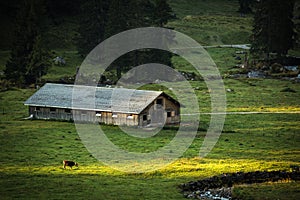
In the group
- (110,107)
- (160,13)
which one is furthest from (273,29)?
(110,107)

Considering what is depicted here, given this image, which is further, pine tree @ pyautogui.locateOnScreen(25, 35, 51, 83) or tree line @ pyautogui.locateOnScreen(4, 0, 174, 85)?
tree line @ pyautogui.locateOnScreen(4, 0, 174, 85)

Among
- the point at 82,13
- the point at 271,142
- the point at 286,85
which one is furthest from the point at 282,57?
the point at 271,142

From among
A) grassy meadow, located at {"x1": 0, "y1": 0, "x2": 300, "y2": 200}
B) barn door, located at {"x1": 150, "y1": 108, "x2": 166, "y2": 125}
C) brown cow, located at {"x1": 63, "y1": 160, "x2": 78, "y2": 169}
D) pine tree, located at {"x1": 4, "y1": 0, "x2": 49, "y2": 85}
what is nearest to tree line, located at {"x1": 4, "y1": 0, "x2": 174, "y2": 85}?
pine tree, located at {"x1": 4, "y1": 0, "x2": 49, "y2": 85}

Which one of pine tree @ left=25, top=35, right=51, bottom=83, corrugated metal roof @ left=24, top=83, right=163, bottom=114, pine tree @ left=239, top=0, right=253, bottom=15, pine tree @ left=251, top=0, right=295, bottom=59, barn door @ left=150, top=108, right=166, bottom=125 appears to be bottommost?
barn door @ left=150, top=108, right=166, bottom=125

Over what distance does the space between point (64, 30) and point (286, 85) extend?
1917 inches

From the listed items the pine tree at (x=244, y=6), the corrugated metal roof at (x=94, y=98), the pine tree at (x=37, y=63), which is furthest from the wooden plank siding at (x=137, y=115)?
the pine tree at (x=244, y=6)

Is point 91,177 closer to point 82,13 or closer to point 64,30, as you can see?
point 82,13

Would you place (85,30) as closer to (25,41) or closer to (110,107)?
(25,41)

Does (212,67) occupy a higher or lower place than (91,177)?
higher

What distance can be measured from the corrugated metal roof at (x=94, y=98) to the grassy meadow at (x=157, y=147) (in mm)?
2305

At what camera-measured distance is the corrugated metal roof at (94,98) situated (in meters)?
64.1

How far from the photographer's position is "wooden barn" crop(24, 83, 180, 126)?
63.7 m

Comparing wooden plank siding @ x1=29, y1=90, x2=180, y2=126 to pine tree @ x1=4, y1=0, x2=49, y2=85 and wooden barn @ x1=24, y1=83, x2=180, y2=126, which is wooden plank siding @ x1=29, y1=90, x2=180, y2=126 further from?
pine tree @ x1=4, y1=0, x2=49, y2=85

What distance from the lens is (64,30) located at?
120 m
